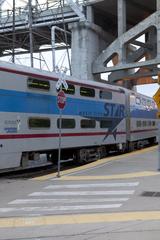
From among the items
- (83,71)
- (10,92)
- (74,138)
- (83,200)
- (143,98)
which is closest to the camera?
(83,200)

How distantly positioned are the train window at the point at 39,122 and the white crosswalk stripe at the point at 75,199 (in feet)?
12.0

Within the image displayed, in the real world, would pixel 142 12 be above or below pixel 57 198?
above

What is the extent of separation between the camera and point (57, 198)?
13.3 metres

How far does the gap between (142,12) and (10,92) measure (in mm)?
41268

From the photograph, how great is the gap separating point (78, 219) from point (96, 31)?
43.7m

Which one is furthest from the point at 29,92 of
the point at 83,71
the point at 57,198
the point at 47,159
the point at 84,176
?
the point at 83,71

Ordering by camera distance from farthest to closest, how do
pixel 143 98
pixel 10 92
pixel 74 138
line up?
pixel 143 98 < pixel 74 138 < pixel 10 92

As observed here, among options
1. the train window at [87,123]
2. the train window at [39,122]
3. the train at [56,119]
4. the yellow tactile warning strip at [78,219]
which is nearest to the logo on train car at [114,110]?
the train at [56,119]

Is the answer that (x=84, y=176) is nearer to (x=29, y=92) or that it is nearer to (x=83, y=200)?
(x=29, y=92)

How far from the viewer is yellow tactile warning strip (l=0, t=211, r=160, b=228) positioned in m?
10.3

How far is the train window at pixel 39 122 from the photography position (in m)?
18.9

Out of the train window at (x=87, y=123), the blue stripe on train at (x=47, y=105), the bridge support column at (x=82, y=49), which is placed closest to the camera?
the blue stripe on train at (x=47, y=105)

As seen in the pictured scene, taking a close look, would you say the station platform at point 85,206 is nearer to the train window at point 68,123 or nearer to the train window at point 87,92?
the train window at point 68,123

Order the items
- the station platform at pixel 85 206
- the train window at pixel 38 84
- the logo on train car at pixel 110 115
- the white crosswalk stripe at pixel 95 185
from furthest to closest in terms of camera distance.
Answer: the logo on train car at pixel 110 115 < the train window at pixel 38 84 < the white crosswalk stripe at pixel 95 185 < the station platform at pixel 85 206
